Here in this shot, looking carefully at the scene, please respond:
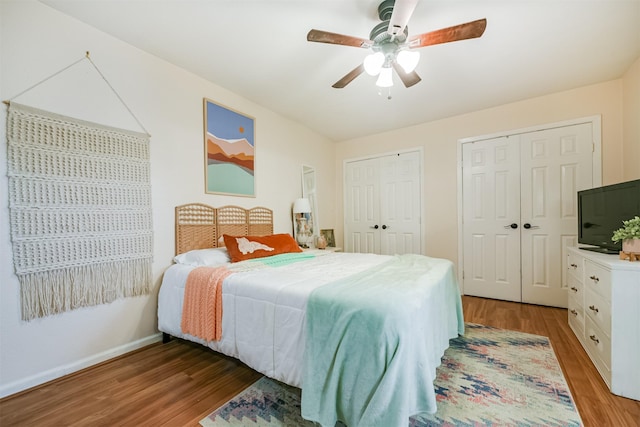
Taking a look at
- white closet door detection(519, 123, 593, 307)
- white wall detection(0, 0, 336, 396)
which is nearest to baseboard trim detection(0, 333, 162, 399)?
white wall detection(0, 0, 336, 396)

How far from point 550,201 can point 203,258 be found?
3.88 m

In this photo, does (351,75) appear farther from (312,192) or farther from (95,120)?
(312,192)

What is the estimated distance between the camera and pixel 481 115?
11.3ft

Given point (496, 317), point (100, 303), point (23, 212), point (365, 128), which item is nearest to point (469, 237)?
point (496, 317)

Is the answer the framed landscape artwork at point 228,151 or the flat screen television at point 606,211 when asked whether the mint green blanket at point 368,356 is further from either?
the framed landscape artwork at point 228,151

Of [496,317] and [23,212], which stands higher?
[23,212]

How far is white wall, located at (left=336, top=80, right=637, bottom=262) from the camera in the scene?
2.76 metres

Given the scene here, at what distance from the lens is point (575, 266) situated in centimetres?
227

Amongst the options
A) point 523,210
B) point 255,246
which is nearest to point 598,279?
point 523,210

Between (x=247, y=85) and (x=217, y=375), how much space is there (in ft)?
8.89

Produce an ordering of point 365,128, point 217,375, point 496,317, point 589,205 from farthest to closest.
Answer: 1. point 365,128
2. point 496,317
3. point 589,205
4. point 217,375

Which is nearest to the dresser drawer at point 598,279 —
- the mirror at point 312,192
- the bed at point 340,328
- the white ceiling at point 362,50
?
the bed at point 340,328

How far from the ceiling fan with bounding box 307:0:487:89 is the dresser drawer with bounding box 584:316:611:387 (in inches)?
82.3

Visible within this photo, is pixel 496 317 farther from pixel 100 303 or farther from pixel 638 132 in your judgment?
pixel 100 303
